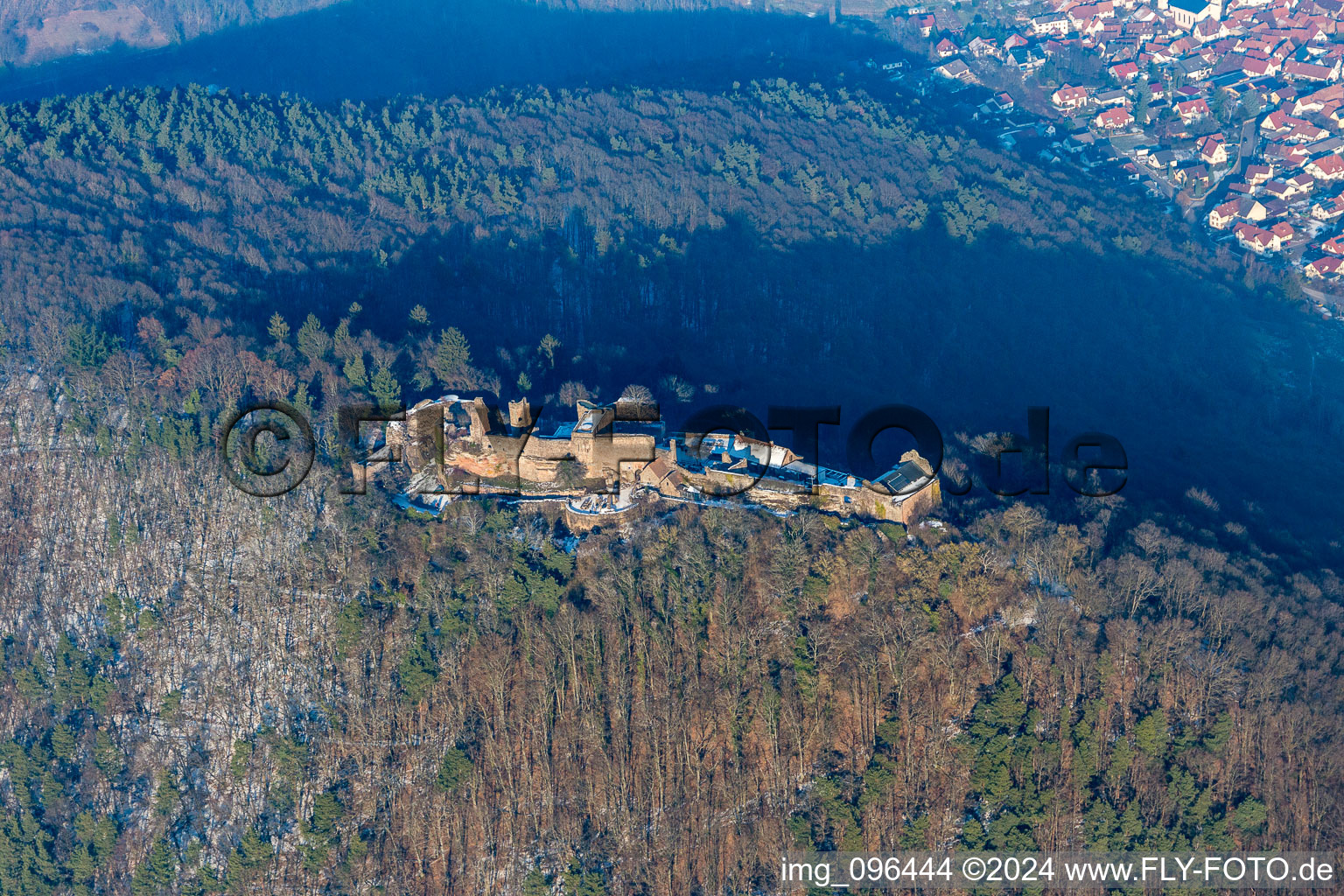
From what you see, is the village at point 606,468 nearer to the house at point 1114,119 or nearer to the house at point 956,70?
the house at point 1114,119

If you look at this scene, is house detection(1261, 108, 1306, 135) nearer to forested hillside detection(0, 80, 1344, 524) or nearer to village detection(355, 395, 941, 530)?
forested hillside detection(0, 80, 1344, 524)

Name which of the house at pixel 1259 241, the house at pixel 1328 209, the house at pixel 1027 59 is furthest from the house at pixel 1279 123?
the house at pixel 1027 59

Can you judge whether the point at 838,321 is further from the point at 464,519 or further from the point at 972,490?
the point at 464,519

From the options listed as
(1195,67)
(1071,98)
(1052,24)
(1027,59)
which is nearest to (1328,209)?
(1071,98)

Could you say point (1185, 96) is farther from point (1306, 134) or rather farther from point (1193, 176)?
point (1193, 176)

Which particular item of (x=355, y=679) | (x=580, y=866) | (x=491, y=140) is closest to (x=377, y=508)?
(x=355, y=679)

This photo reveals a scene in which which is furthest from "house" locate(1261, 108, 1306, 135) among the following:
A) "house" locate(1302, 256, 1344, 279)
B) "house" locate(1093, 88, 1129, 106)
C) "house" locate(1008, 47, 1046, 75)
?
"house" locate(1008, 47, 1046, 75)
